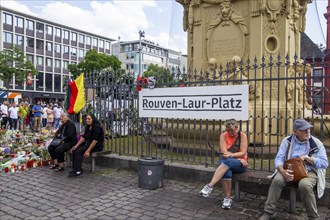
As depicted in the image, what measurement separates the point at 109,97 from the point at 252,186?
13.4 ft

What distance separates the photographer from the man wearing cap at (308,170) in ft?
14.2

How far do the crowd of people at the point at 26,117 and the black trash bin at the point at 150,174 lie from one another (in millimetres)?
13944

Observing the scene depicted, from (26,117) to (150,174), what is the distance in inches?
610

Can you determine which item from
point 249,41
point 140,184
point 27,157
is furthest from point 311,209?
point 27,157

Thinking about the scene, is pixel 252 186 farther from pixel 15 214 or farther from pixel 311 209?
pixel 15 214

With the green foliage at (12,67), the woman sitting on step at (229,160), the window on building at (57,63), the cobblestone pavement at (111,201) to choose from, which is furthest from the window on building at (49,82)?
the woman sitting on step at (229,160)

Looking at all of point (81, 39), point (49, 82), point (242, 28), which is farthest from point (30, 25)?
point (242, 28)

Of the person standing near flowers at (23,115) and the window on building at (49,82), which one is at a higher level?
the window on building at (49,82)

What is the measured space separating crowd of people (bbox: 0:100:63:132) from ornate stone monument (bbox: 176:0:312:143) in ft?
40.7

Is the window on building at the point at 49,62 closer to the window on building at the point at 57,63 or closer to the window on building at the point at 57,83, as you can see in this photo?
the window on building at the point at 57,63

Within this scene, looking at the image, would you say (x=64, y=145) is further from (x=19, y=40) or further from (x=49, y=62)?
(x=49, y=62)

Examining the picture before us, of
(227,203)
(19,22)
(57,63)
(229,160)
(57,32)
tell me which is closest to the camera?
(227,203)

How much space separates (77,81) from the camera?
8430mm

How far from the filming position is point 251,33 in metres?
8.41
